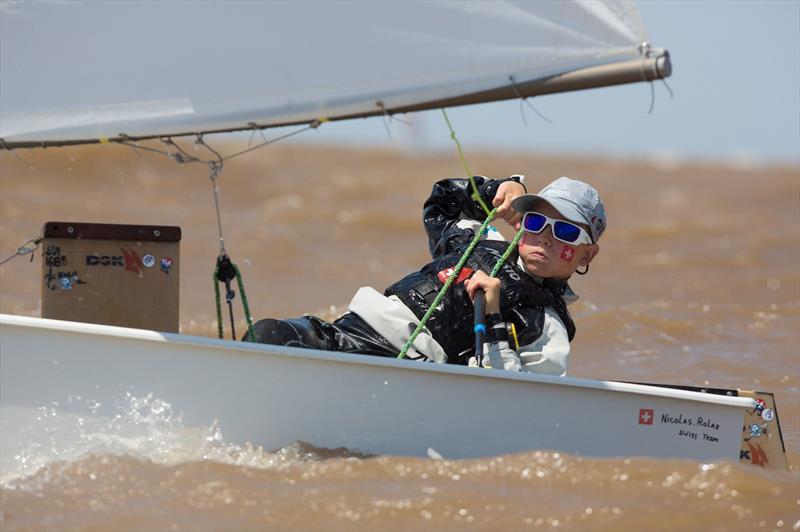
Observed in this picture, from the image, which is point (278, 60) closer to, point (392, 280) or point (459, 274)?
point (459, 274)

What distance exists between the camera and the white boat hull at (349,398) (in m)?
3.31

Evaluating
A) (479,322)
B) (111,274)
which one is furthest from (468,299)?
(111,274)

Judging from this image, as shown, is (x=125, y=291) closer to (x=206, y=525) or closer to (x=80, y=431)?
(x=80, y=431)

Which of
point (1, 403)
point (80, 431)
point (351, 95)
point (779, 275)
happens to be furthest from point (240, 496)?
point (779, 275)

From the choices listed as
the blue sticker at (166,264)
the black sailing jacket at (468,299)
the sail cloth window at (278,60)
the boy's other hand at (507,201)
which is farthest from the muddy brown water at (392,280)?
the sail cloth window at (278,60)

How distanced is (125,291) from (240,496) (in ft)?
2.87

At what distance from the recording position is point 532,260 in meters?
3.69

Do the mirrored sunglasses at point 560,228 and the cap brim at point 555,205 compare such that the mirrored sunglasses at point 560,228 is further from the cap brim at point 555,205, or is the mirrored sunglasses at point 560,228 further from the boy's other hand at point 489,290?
the boy's other hand at point 489,290

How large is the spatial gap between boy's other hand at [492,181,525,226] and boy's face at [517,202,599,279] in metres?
0.19

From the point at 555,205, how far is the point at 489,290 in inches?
13.7

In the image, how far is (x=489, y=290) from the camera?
3.57 meters

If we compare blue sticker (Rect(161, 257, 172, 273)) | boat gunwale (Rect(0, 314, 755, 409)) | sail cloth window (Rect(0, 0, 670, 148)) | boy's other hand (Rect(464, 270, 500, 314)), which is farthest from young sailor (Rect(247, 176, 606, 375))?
sail cloth window (Rect(0, 0, 670, 148))

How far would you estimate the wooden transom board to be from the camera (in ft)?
11.9

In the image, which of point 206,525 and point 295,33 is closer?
point 206,525
